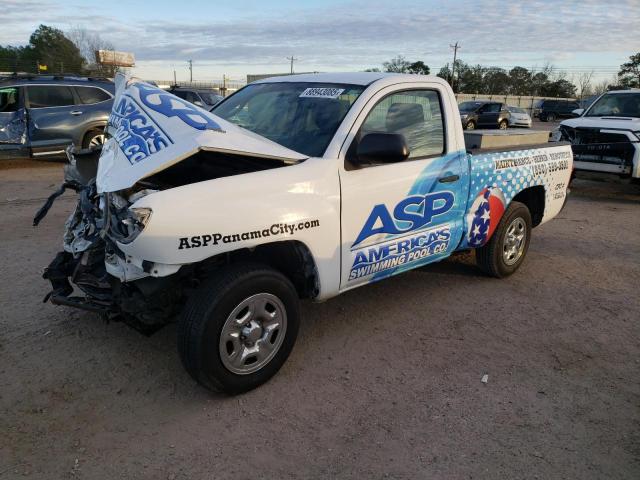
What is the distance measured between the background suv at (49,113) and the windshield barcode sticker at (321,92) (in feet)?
27.2

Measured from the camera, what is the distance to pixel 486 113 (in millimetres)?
26188

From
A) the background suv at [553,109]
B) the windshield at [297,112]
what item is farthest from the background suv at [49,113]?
the background suv at [553,109]

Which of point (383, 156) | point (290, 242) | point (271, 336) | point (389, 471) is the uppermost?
point (383, 156)

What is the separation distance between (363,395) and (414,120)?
219 cm

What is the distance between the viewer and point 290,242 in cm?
334

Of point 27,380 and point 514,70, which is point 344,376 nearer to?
point 27,380

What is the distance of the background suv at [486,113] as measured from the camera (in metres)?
25.6

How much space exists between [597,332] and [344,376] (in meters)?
2.25

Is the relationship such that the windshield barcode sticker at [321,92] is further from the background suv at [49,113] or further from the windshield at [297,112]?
the background suv at [49,113]

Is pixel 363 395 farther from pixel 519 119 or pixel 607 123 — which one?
pixel 519 119

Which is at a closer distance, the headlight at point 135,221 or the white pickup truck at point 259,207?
the headlight at point 135,221

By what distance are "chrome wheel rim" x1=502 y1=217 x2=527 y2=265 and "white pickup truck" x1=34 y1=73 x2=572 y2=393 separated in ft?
2.80

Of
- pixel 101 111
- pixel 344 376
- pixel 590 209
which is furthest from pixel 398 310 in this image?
pixel 101 111

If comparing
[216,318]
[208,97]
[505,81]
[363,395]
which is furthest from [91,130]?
[505,81]
